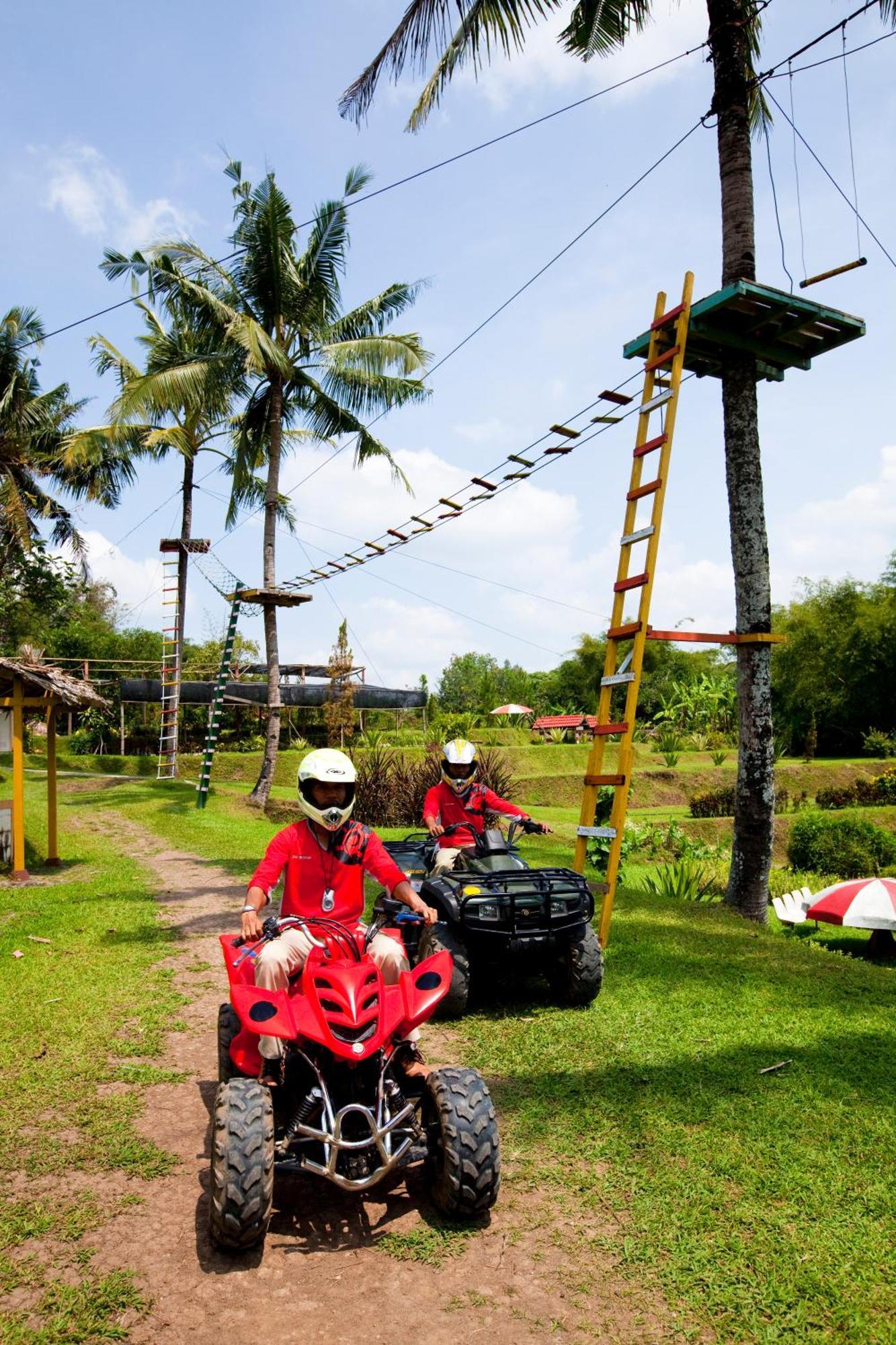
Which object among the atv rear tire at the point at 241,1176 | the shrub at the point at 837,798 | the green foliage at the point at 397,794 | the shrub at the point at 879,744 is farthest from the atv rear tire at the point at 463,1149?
the shrub at the point at 879,744

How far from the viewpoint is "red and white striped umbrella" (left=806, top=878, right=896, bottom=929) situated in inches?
373

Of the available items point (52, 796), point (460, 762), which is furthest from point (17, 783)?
point (460, 762)

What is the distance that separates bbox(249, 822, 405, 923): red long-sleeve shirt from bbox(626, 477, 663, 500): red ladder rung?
12.6 ft

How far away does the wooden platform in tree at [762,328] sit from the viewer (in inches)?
289

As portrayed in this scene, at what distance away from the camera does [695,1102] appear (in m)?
4.48

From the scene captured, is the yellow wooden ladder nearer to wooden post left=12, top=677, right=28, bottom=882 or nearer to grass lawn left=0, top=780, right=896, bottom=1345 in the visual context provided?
grass lawn left=0, top=780, right=896, bottom=1345

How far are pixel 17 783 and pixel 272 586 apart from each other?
902 centimetres

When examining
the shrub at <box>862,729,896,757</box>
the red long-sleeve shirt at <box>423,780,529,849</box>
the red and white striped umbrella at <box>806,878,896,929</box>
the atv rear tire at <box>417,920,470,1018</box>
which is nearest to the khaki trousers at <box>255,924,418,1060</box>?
the atv rear tire at <box>417,920,470,1018</box>

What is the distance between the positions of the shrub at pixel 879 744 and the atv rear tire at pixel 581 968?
27329 millimetres

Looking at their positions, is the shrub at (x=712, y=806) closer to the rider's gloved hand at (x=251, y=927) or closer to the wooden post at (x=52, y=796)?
the wooden post at (x=52, y=796)

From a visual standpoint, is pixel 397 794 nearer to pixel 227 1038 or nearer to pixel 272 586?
pixel 272 586

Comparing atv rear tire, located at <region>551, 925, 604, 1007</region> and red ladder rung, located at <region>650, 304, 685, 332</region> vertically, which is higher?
red ladder rung, located at <region>650, 304, 685, 332</region>

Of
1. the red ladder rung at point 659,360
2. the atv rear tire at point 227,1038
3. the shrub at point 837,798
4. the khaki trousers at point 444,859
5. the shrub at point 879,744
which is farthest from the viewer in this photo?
the shrub at point 879,744

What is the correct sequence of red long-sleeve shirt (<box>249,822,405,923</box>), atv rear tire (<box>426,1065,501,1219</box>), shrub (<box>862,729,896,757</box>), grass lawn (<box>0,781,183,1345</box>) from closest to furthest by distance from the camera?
grass lawn (<box>0,781,183,1345</box>) < atv rear tire (<box>426,1065,501,1219</box>) < red long-sleeve shirt (<box>249,822,405,923</box>) < shrub (<box>862,729,896,757</box>)
